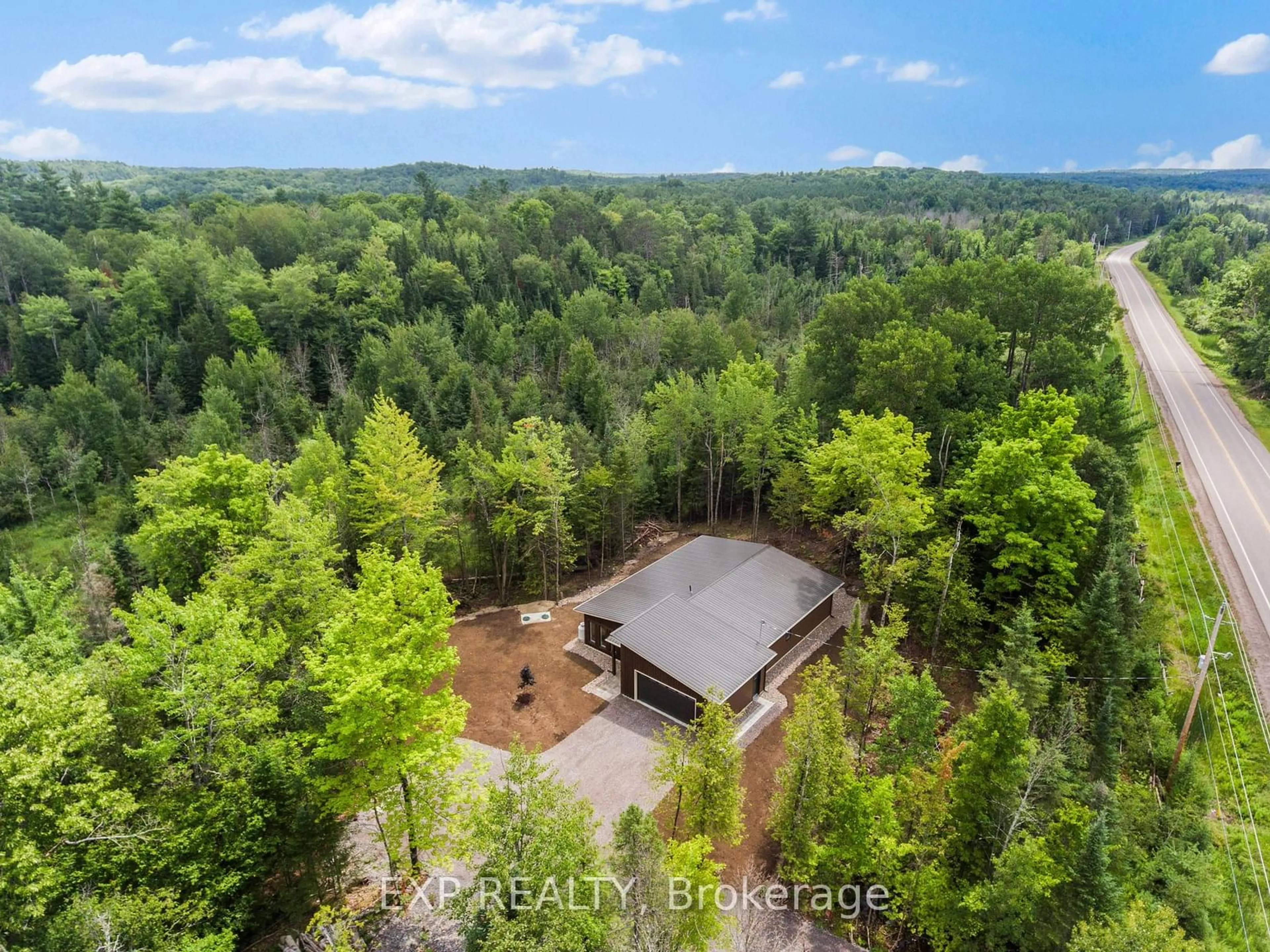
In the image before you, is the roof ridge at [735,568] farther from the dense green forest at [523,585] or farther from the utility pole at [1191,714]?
the utility pole at [1191,714]

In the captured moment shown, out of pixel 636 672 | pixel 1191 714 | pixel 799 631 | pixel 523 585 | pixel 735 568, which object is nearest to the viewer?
pixel 1191 714

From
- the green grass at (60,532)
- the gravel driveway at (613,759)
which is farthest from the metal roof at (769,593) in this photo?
the green grass at (60,532)

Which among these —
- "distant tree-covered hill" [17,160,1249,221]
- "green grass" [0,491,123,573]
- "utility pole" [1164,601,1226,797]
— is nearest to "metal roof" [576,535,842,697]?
"utility pole" [1164,601,1226,797]

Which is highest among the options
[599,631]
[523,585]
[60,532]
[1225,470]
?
[1225,470]

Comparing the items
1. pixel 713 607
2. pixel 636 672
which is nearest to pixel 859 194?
pixel 713 607

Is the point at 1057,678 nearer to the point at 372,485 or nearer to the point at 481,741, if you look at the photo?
the point at 481,741

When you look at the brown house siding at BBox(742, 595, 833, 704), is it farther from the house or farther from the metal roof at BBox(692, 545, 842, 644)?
the metal roof at BBox(692, 545, 842, 644)

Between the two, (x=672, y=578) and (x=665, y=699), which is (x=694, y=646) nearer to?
(x=665, y=699)
